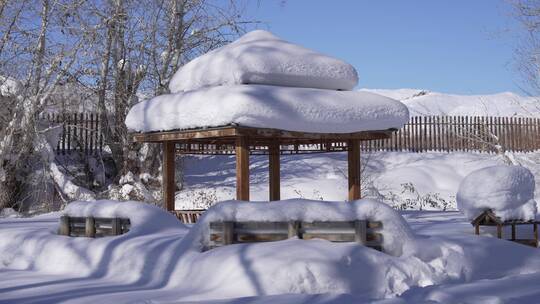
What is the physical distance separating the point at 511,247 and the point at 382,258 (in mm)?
2397

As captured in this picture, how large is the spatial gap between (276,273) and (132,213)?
12.2ft

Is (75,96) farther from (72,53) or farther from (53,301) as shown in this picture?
(53,301)

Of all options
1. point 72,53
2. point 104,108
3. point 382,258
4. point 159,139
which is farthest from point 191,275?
point 104,108

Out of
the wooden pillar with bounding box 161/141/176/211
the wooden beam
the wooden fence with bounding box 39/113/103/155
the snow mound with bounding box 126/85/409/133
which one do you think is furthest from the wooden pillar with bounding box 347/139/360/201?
the wooden fence with bounding box 39/113/103/155

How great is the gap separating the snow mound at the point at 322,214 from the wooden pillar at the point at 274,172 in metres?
5.93

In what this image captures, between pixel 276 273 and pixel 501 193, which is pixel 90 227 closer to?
pixel 276 273

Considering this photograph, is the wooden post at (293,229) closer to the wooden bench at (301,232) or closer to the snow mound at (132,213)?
the wooden bench at (301,232)

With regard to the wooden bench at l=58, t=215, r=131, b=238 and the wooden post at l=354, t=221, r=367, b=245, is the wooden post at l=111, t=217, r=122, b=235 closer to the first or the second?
the wooden bench at l=58, t=215, r=131, b=238

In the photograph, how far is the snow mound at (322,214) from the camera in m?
7.67

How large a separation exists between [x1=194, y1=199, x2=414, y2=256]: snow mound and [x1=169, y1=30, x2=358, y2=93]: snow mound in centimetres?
371

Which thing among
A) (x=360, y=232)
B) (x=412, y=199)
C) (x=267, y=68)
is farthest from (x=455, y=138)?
(x=360, y=232)

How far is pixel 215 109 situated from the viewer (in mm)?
10539

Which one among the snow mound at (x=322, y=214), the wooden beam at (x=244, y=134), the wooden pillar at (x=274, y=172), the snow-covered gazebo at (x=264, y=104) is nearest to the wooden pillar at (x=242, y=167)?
the snow-covered gazebo at (x=264, y=104)

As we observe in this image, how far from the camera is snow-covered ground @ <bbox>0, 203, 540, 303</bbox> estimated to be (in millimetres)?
6555
